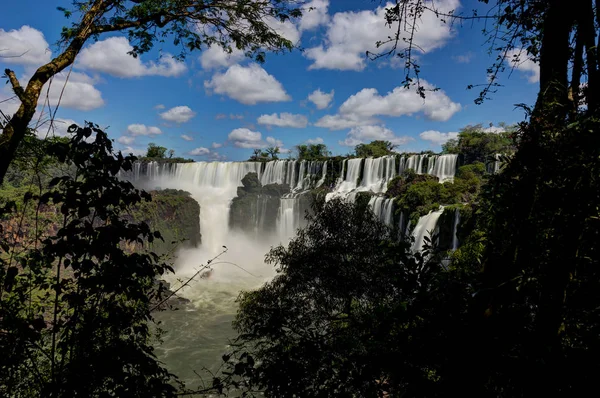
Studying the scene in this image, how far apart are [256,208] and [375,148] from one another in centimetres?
2328

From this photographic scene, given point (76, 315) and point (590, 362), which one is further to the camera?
point (76, 315)

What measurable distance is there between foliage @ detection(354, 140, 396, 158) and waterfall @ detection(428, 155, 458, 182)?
19181mm

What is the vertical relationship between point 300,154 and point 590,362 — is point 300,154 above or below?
above

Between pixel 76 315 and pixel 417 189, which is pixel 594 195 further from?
pixel 417 189

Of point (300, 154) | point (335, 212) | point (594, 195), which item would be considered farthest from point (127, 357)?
point (300, 154)

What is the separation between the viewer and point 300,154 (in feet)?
218

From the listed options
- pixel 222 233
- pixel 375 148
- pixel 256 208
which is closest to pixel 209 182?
pixel 222 233

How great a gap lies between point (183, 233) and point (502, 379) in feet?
125

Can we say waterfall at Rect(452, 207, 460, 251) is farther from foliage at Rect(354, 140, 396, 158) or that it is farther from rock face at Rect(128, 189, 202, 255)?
foliage at Rect(354, 140, 396, 158)

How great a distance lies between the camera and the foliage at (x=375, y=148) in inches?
2132

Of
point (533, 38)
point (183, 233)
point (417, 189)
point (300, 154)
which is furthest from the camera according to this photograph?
point (300, 154)

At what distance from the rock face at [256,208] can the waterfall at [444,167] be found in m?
16.3

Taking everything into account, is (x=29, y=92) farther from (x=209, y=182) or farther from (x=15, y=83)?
(x=209, y=182)

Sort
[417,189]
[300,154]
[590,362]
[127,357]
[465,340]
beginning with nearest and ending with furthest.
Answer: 1. [590,362]
2. [465,340]
3. [127,357]
4. [417,189]
5. [300,154]
